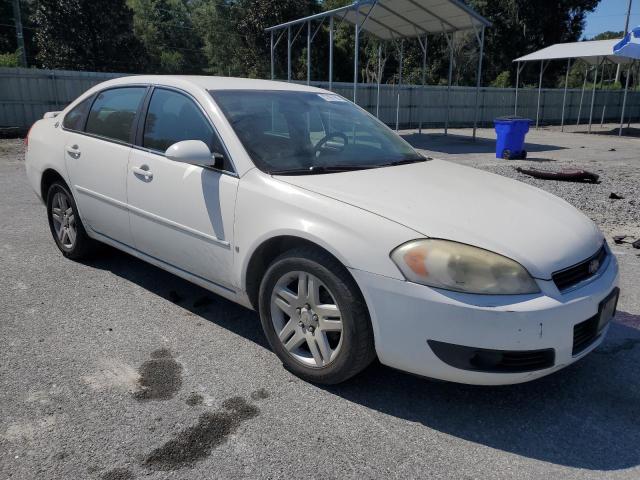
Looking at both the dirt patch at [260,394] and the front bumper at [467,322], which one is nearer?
the front bumper at [467,322]

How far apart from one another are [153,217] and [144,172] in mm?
316

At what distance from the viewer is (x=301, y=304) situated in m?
2.90

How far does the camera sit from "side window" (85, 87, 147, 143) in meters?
4.00

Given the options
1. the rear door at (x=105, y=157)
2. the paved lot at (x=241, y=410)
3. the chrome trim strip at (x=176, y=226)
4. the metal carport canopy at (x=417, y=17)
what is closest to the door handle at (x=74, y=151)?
the rear door at (x=105, y=157)

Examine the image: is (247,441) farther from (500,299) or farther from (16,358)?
(16,358)

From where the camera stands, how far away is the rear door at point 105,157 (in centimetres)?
395

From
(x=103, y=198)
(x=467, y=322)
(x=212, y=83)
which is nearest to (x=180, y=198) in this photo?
(x=212, y=83)

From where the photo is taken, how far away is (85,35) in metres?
30.2

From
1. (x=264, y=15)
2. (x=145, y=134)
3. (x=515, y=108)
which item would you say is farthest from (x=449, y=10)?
(x=264, y=15)

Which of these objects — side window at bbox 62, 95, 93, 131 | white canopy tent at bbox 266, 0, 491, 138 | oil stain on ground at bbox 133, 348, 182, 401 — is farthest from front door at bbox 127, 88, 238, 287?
white canopy tent at bbox 266, 0, 491, 138

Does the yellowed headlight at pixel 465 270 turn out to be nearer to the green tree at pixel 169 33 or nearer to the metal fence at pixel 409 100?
the metal fence at pixel 409 100

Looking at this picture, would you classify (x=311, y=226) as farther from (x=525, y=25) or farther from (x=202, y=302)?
(x=525, y=25)

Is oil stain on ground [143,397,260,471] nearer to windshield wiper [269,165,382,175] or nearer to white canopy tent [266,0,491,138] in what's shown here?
windshield wiper [269,165,382,175]

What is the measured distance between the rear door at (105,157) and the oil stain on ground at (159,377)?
1.13 m
